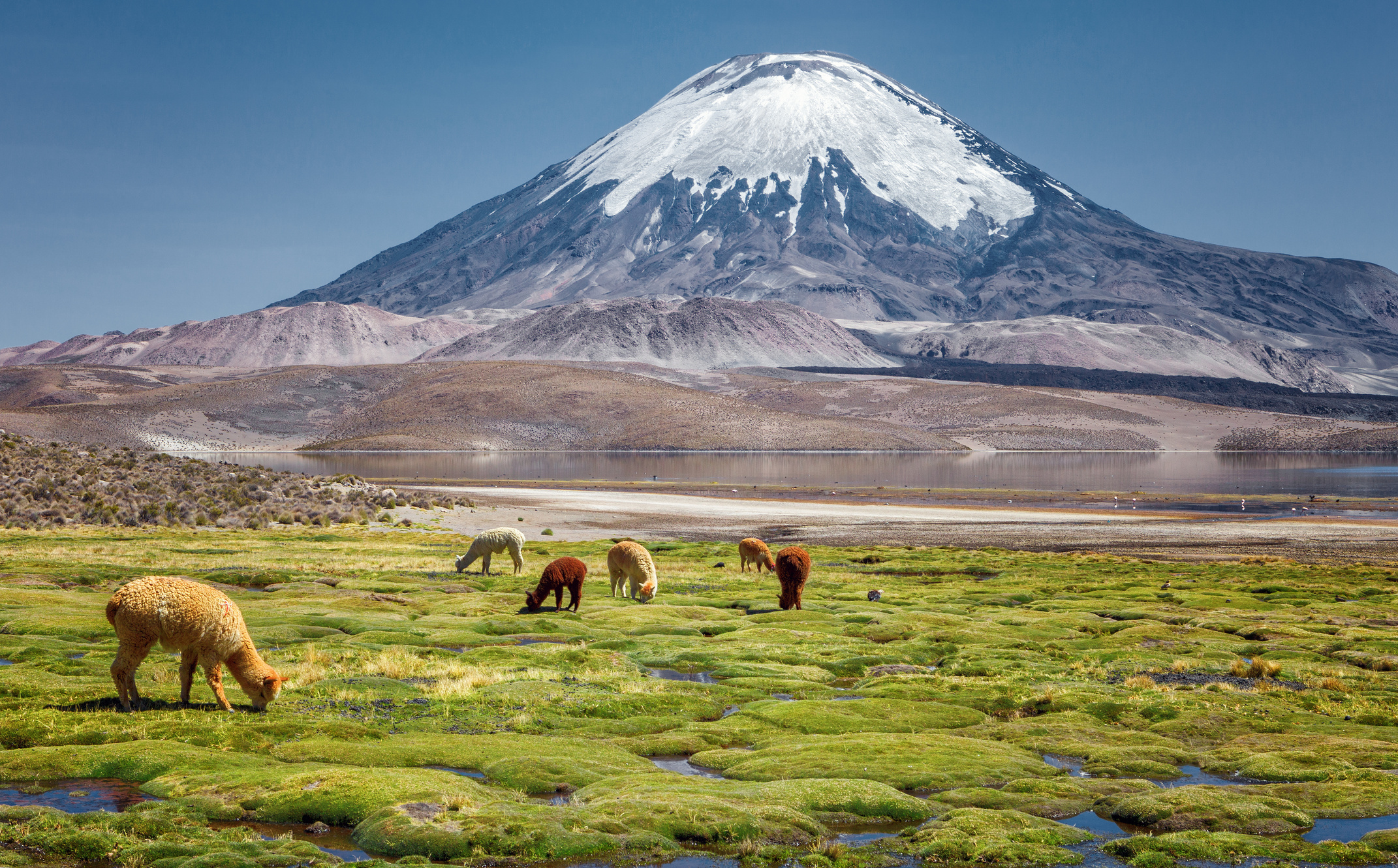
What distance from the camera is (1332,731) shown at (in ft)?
48.1

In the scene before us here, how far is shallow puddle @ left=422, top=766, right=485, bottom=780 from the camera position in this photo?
12062mm

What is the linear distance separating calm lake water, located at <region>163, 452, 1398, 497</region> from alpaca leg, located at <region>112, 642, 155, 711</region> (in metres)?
78.3

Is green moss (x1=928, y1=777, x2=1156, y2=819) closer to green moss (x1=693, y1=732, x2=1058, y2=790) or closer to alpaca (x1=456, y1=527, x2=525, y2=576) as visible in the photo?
green moss (x1=693, y1=732, x2=1058, y2=790)

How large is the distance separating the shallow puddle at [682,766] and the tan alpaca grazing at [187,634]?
4876 millimetres

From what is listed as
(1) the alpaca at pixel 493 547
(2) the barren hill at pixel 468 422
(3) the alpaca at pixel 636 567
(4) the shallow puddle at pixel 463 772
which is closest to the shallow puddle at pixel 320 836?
(4) the shallow puddle at pixel 463 772

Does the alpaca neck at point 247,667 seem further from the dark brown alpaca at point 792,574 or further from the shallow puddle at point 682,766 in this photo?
the dark brown alpaca at point 792,574

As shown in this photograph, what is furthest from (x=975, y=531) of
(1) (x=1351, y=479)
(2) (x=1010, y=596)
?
(1) (x=1351, y=479)

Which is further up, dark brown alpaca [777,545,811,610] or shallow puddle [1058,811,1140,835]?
dark brown alpaca [777,545,811,610]

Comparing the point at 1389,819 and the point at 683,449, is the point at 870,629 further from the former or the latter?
the point at 683,449

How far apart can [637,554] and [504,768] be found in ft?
46.7

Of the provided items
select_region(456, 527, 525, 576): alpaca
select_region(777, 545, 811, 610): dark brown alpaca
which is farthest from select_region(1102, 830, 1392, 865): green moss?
select_region(456, 527, 525, 576): alpaca

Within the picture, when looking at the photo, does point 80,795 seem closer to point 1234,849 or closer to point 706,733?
point 706,733

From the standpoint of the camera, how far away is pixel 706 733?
14328mm

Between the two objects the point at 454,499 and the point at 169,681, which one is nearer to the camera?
the point at 169,681
